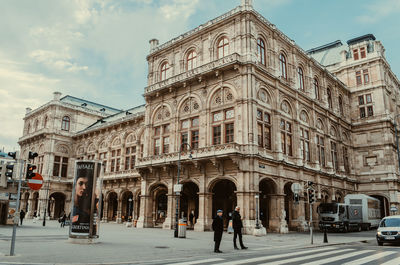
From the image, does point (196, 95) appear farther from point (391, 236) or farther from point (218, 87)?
point (391, 236)

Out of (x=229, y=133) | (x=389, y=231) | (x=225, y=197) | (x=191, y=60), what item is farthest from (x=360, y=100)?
(x=389, y=231)

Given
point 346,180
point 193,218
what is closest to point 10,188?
point 193,218

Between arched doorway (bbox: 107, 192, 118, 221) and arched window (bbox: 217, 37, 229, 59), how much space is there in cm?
2529

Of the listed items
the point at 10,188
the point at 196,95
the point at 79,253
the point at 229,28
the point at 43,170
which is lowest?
the point at 79,253

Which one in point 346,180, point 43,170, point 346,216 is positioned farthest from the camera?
point 43,170

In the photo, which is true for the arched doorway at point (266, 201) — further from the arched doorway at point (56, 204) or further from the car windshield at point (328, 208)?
the arched doorway at point (56, 204)

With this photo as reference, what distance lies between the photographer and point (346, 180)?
39906 mm

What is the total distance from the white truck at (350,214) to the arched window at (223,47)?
17.4 meters

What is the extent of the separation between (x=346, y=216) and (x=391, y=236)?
14.9 metres

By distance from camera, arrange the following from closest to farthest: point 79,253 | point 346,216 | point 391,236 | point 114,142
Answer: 1. point 79,253
2. point 391,236
3. point 346,216
4. point 114,142

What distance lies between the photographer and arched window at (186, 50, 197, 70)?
3288cm

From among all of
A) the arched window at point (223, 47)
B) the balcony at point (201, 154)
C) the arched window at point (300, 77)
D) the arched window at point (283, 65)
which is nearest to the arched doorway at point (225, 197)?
the balcony at point (201, 154)

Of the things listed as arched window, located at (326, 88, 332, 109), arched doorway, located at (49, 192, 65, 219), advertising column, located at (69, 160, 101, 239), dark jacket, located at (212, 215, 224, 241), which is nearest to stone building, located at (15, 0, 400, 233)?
arched window, located at (326, 88, 332, 109)

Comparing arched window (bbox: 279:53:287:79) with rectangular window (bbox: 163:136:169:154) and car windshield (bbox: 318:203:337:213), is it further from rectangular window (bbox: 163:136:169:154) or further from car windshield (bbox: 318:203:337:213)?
rectangular window (bbox: 163:136:169:154)
